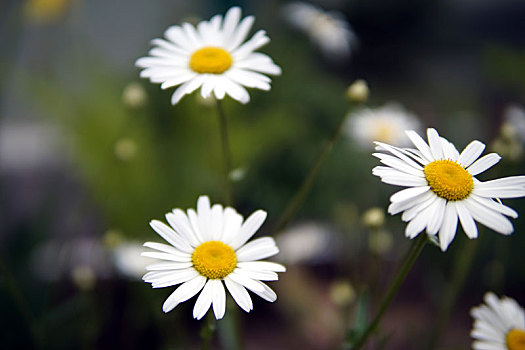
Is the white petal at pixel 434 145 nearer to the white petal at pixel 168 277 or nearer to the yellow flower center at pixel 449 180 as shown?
the yellow flower center at pixel 449 180

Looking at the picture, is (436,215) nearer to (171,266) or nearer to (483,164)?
(483,164)

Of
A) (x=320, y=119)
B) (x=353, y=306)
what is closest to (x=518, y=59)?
(x=320, y=119)

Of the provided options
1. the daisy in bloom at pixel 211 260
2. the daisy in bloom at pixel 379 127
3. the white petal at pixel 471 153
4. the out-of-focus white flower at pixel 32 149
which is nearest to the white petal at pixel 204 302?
the daisy in bloom at pixel 211 260

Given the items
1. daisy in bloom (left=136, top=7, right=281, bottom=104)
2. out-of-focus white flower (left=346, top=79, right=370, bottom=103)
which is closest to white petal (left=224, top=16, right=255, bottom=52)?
daisy in bloom (left=136, top=7, right=281, bottom=104)

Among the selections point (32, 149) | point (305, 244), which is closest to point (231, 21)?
point (305, 244)

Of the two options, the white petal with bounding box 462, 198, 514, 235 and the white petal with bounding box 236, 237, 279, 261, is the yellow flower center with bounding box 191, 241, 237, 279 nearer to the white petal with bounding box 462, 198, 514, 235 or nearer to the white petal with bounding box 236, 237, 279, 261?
the white petal with bounding box 236, 237, 279, 261
